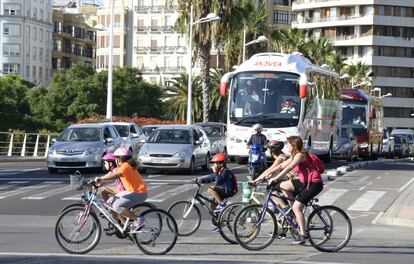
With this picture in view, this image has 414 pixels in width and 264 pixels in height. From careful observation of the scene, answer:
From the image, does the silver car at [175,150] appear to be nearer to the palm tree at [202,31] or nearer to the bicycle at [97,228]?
the bicycle at [97,228]

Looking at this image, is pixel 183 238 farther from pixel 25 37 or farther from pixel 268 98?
pixel 25 37

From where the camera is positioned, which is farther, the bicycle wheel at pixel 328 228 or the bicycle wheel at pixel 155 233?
the bicycle wheel at pixel 328 228

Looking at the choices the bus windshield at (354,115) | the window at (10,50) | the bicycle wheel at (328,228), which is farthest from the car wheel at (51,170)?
the window at (10,50)

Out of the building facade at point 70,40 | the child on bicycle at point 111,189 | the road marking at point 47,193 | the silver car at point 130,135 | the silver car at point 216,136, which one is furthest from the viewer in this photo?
the building facade at point 70,40

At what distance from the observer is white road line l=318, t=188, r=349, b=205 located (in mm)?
22248

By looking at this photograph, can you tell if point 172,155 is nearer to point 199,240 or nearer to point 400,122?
point 199,240

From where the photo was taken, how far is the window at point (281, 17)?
118m

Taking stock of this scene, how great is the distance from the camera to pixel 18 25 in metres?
117

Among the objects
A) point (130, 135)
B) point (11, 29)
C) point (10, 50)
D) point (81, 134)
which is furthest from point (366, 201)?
point (11, 29)

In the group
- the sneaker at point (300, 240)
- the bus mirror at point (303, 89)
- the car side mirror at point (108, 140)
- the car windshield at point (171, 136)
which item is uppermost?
the bus mirror at point (303, 89)

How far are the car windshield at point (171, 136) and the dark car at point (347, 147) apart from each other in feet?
46.5

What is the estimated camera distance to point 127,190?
1353 cm

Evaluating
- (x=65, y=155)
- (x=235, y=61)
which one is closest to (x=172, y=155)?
(x=65, y=155)

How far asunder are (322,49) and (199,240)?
219ft
